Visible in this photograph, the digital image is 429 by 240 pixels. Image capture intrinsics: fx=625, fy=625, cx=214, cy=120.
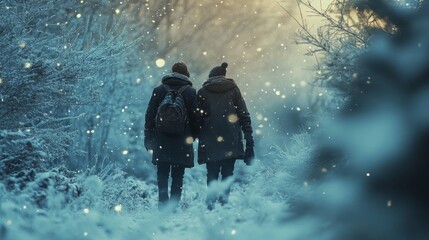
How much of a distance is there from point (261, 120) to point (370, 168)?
696 inches

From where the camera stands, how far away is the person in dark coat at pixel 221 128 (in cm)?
750

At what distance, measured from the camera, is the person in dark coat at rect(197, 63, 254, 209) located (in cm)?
750

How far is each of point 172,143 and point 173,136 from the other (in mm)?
95

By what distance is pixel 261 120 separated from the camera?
69.4 feet

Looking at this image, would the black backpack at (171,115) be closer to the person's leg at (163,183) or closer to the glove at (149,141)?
the glove at (149,141)

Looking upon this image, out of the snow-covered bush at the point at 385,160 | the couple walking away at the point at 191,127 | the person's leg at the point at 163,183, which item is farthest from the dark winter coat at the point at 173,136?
the snow-covered bush at the point at 385,160

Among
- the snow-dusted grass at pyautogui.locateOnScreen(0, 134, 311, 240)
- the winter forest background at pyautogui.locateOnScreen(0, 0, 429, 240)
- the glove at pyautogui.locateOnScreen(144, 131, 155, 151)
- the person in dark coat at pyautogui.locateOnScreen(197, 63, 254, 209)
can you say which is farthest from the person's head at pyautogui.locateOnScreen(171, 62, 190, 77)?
the snow-dusted grass at pyautogui.locateOnScreen(0, 134, 311, 240)

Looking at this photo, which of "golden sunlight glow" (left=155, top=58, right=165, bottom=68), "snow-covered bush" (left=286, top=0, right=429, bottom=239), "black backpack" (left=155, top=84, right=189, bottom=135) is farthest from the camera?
"golden sunlight glow" (left=155, top=58, right=165, bottom=68)

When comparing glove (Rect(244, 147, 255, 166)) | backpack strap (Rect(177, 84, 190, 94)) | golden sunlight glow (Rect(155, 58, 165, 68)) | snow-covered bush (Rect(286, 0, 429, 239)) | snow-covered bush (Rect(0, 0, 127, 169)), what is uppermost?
golden sunlight glow (Rect(155, 58, 165, 68))

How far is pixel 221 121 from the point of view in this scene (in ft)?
24.9

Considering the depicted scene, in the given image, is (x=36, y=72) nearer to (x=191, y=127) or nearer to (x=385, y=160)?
(x=191, y=127)

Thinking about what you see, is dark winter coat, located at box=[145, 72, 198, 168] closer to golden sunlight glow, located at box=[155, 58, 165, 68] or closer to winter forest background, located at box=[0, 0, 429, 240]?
winter forest background, located at box=[0, 0, 429, 240]

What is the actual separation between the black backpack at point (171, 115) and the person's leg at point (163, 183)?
0.44 metres

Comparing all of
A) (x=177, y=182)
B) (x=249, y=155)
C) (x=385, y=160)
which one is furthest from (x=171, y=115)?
(x=385, y=160)
